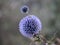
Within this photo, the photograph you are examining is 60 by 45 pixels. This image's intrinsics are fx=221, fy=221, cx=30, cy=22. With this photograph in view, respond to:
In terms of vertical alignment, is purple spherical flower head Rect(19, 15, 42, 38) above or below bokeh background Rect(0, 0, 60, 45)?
below

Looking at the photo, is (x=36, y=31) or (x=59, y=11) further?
(x=59, y=11)

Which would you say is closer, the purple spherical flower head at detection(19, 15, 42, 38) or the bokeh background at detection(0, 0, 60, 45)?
the purple spherical flower head at detection(19, 15, 42, 38)

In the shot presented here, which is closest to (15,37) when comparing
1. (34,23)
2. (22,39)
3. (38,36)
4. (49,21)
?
(22,39)

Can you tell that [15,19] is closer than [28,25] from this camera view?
No

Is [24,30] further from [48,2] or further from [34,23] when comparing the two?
[48,2]

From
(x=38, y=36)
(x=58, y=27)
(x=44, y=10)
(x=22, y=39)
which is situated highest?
(x=44, y=10)

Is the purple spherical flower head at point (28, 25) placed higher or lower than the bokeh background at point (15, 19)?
lower

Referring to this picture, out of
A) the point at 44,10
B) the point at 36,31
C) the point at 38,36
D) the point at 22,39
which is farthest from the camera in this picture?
the point at 44,10

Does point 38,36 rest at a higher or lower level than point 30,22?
lower

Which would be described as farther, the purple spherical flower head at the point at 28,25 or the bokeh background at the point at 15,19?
the bokeh background at the point at 15,19

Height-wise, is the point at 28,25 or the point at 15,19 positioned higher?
the point at 15,19

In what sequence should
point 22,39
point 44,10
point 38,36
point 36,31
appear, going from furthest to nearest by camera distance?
point 44,10 < point 22,39 < point 36,31 < point 38,36
